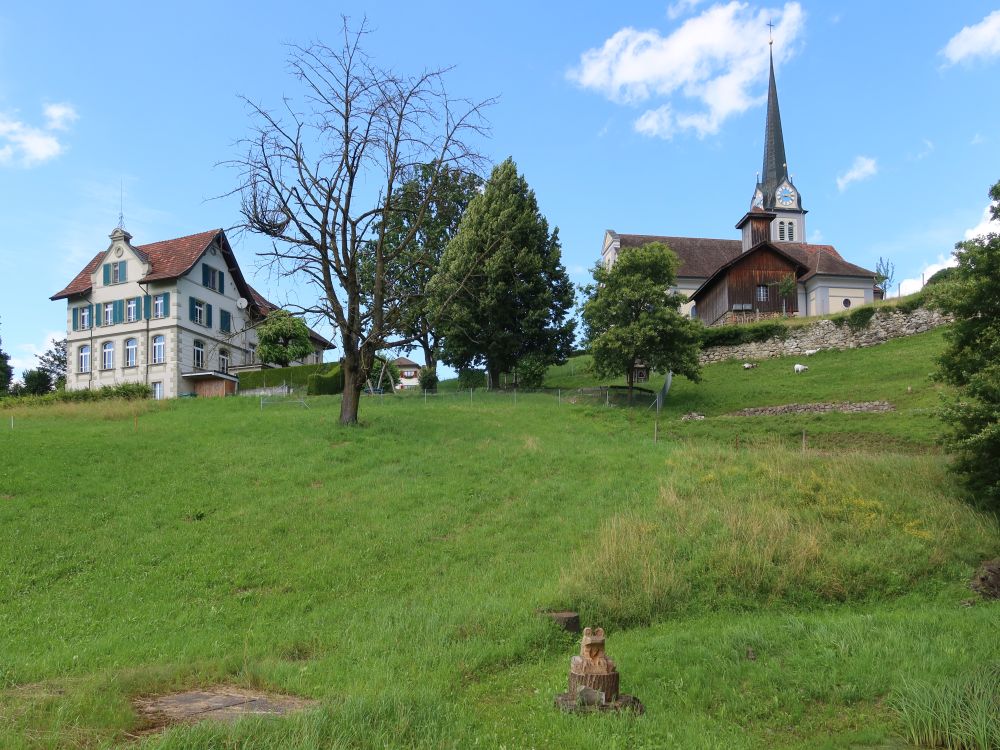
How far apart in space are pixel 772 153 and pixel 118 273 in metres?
65.1

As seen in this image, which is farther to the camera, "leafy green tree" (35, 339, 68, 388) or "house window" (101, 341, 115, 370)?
"leafy green tree" (35, 339, 68, 388)

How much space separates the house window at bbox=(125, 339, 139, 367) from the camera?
48750 millimetres

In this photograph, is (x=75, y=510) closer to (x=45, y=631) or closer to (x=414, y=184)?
(x=45, y=631)

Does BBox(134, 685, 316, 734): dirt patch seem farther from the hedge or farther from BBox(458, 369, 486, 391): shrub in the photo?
the hedge

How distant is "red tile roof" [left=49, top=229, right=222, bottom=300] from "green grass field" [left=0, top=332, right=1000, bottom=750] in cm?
2588

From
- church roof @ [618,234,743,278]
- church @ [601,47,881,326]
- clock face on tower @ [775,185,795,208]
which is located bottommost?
church @ [601,47,881,326]

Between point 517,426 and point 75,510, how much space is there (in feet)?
53.4

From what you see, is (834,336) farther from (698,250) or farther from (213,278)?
(213,278)

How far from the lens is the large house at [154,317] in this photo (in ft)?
157

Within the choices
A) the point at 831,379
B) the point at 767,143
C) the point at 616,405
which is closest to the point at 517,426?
the point at 616,405

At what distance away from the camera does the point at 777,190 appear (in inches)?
3007

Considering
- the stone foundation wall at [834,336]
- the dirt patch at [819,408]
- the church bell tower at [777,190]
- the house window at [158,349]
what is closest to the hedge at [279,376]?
the house window at [158,349]

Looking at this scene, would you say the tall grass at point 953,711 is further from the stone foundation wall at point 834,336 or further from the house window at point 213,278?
the house window at point 213,278

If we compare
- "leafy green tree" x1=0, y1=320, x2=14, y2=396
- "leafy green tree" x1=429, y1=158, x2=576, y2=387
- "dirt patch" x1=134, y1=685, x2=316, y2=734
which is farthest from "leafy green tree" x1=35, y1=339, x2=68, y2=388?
"dirt patch" x1=134, y1=685, x2=316, y2=734
